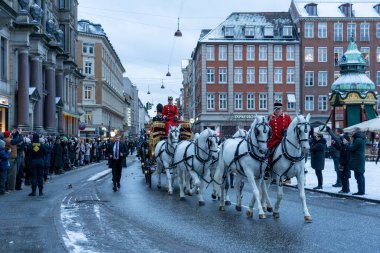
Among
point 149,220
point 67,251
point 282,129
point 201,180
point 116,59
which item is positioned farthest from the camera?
point 116,59

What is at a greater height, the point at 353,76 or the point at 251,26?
the point at 251,26

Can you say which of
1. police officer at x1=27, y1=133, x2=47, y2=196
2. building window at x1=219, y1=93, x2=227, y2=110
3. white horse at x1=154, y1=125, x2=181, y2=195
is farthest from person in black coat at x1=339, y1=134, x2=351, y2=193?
building window at x1=219, y1=93, x2=227, y2=110

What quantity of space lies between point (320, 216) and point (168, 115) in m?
9.91

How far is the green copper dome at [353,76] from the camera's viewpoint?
145 ft

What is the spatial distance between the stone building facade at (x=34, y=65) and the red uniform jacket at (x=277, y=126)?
18.8 meters

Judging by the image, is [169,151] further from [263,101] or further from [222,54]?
[263,101]

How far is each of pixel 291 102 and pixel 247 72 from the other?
6848 millimetres

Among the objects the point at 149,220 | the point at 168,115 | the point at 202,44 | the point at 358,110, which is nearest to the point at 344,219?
the point at 149,220

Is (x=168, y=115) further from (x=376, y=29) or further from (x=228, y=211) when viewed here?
(x=376, y=29)

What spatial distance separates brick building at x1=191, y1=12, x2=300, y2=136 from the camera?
250ft

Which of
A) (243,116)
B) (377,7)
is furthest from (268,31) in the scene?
(377,7)

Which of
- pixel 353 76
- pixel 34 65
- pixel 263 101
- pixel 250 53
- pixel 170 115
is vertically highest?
pixel 250 53

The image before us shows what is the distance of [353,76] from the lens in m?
45.2

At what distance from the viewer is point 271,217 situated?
12953 millimetres
